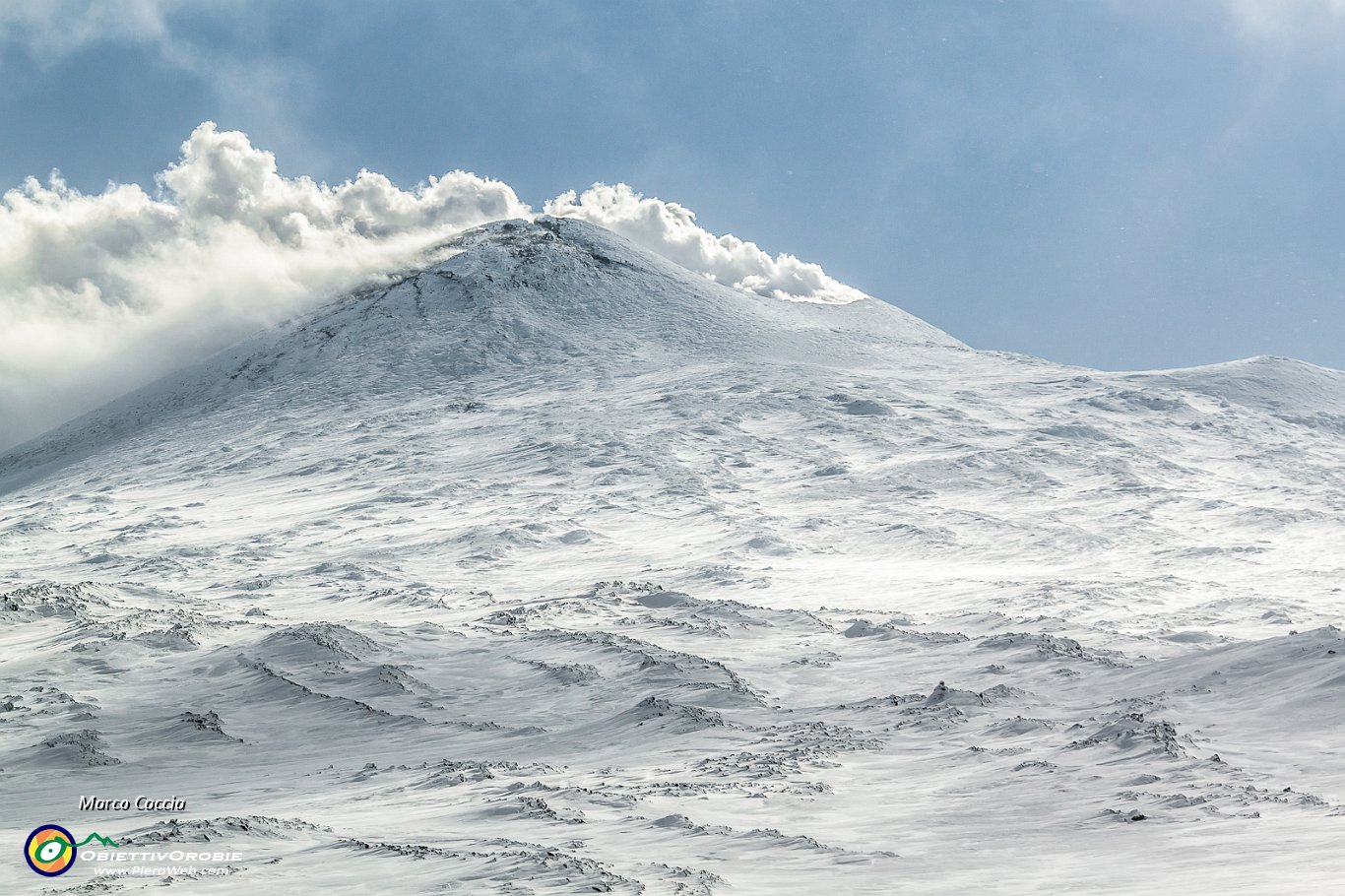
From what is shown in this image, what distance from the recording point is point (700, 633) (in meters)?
23.6

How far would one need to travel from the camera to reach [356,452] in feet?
184

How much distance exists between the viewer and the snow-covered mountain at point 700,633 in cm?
1021

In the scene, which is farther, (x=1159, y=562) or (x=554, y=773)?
(x=1159, y=562)

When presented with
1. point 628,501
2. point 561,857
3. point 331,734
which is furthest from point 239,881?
point 628,501

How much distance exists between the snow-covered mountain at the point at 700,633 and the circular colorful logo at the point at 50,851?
40 cm

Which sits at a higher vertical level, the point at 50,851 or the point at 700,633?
the point at 700,633

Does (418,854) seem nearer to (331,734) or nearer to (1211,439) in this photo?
(331,734)

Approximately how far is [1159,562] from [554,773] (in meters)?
24.9

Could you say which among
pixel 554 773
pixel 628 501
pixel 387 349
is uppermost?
pixel 387 349

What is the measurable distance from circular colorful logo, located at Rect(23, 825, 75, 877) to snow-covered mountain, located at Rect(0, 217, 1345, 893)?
40 cm

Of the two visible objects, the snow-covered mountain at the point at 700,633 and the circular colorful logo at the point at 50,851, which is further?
the snow-covered mountain at the point at 700,633

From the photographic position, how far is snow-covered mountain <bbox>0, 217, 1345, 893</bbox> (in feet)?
33.5

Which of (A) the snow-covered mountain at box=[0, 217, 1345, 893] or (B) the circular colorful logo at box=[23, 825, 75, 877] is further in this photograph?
(A) the snow-covered mountain at box=[0, 217, 1345, 893]

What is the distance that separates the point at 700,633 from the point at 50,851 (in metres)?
14.9
